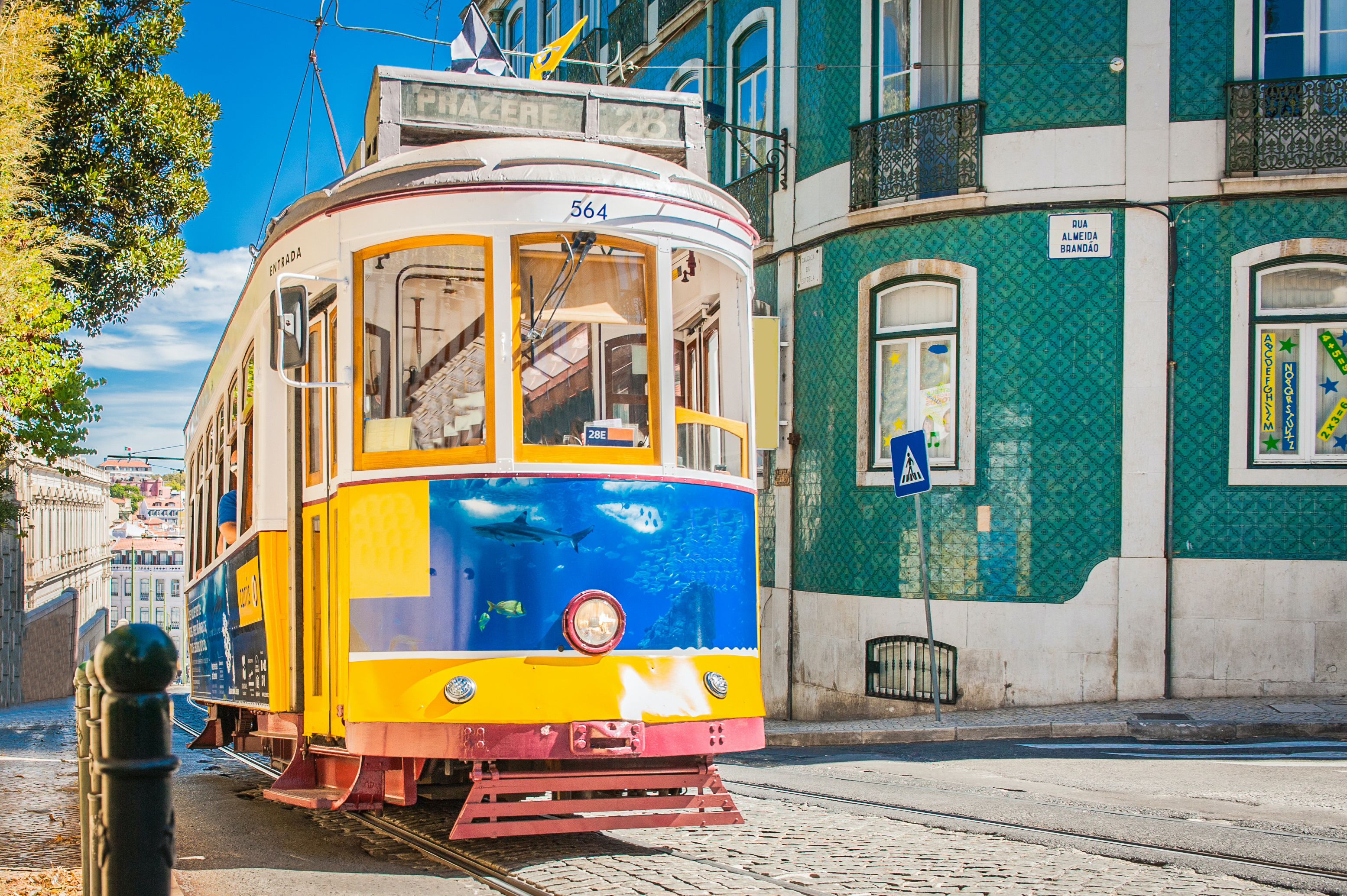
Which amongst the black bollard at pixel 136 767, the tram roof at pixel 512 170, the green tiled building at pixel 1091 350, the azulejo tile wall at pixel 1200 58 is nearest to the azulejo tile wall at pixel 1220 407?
the green tiled building at pixel 1091 350

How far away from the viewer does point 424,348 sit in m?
6.33

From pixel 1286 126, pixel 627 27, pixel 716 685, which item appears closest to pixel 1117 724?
pixel 1286 126

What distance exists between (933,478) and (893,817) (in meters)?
8.48

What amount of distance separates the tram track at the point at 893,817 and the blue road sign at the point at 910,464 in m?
5.49

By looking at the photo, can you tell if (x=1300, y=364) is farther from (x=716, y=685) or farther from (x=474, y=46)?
(x=716, y=685)

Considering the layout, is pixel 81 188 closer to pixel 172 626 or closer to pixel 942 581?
pixel 942 581

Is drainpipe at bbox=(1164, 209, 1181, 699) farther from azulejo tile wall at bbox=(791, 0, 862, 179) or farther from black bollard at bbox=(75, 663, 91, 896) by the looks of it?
black bollard at bbox=(75, 663, 91, 896)

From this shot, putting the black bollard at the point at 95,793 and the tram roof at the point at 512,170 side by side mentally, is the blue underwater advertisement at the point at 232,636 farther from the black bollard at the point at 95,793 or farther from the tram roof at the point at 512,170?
the black bollard at the point at 95,793

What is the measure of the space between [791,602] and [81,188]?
44.6 ft

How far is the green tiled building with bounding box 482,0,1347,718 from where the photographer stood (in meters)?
14.2

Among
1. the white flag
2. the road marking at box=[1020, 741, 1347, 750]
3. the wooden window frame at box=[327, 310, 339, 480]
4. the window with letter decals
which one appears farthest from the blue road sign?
the wooden window frame at box=[327, 310, 339, 480]

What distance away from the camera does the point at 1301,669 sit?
1378 centimetres

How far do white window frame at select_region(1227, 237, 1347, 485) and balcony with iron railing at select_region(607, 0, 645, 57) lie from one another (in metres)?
12.3

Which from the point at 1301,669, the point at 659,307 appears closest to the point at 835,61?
the point at 1301,669
